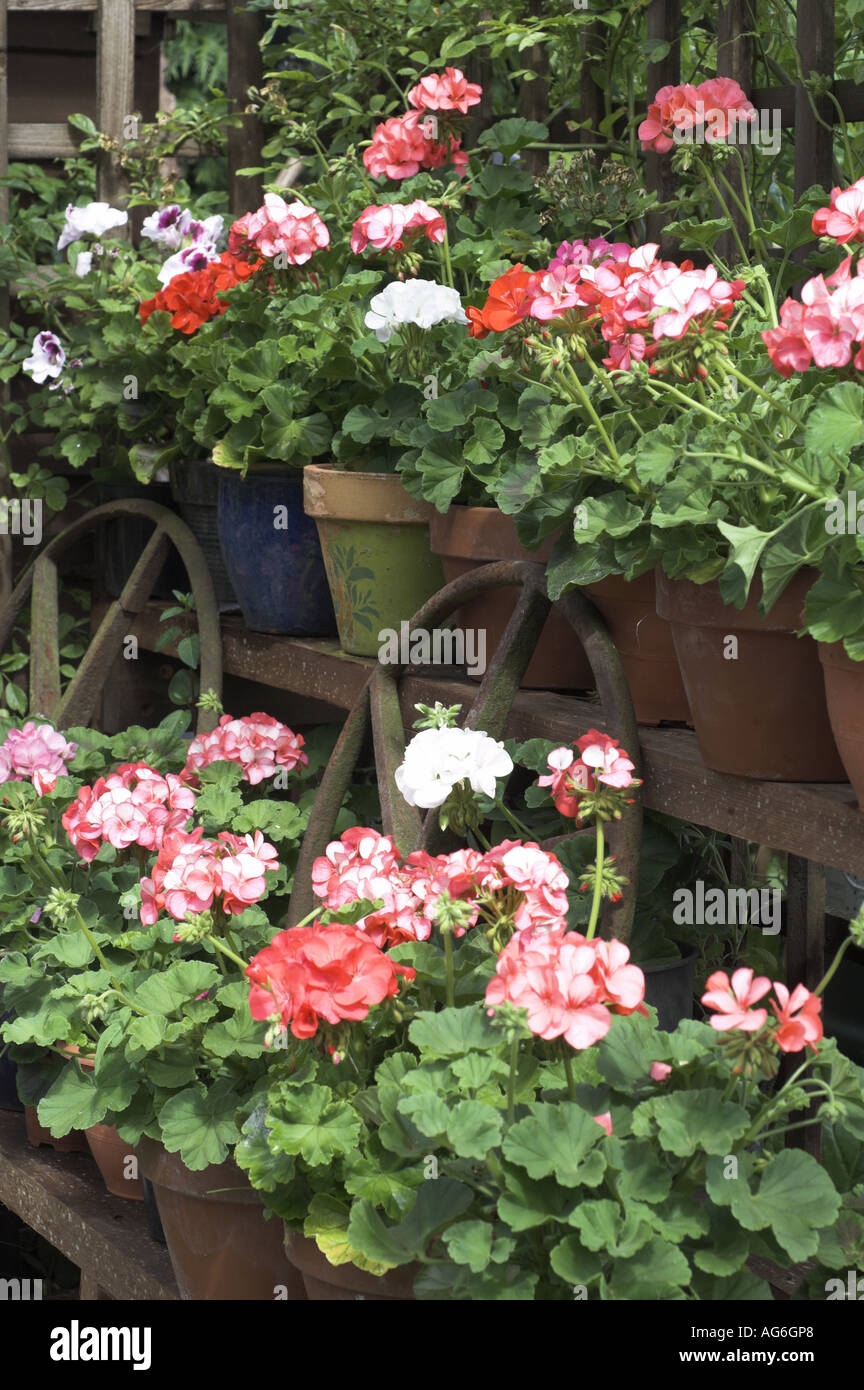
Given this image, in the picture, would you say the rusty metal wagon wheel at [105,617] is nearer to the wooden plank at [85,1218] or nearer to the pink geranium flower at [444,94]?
the wooden plank at [85,1218]

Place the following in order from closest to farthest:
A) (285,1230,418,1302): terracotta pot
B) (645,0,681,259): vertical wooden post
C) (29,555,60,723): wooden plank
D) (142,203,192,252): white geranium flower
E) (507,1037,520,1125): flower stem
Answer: (507,1037,520,1125): flower stem < (285,1230,418,1302): terracotta pot < (645,0,681,259): vertical wooden post < (142,203,192,252): white geranium flower < (29,555,60,723): wooden plank

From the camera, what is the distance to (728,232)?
177cm

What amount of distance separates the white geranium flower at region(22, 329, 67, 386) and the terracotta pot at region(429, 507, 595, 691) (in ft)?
3.47

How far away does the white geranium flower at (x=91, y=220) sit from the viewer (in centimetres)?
Answer: 255

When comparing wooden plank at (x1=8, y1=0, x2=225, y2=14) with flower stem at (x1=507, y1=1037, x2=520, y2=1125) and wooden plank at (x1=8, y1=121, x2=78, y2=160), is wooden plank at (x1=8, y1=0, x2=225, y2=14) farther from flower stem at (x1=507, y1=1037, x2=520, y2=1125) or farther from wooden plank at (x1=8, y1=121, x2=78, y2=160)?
flower stem at (x1=507, y1=1037, x2=520, y2=1125)

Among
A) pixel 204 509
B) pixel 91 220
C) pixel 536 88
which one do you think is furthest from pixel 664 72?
pixel 91 220

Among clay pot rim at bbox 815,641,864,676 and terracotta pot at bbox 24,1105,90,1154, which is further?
terracotta pot at bbox 24,1105,90,1154

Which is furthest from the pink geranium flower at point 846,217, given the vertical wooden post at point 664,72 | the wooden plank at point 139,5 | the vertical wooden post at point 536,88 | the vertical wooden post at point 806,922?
the wooden plank at point 139,5

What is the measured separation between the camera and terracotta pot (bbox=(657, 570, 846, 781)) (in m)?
1.27

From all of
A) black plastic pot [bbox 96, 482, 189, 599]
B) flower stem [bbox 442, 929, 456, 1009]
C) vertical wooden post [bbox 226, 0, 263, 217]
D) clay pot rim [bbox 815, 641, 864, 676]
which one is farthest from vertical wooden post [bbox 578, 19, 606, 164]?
flower stem [bbox 442, 929, 456, 1009]

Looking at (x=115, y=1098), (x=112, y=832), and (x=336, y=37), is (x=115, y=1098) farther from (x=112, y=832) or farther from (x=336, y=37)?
(x=336, y=37)

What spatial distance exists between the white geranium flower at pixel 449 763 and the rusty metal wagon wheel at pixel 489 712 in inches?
7.5
